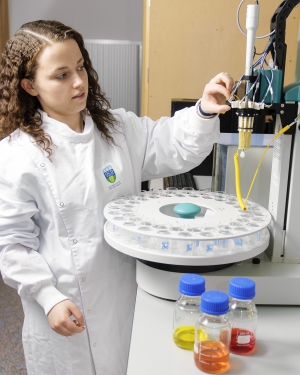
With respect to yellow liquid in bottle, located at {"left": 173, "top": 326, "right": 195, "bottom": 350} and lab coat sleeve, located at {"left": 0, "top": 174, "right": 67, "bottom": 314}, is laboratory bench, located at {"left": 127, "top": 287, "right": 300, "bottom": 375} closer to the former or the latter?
yellow liquid in bottle, located at {"left": 173, "top": 326, "right": 195, "bottom": 350}

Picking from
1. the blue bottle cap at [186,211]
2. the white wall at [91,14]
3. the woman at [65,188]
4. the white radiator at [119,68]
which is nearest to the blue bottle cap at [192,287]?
the blue bottle cap at [186,211]

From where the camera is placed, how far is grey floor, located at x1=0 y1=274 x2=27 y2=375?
171cm

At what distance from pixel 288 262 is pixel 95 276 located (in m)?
0.43

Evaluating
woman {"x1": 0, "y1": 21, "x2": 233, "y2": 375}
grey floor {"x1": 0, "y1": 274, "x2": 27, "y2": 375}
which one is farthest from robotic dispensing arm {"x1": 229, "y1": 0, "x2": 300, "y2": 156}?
grey floor {"x1": 0, "y1": 274, "x2": 27, "y2": 375}

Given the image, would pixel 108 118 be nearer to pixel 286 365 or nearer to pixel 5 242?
pixel 5 242

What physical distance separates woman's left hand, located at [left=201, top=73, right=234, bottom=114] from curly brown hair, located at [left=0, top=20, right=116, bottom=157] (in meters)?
0.27

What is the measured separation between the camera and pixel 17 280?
2.94 ft

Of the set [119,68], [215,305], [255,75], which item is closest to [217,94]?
[255,75]

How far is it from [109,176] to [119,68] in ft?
9.41

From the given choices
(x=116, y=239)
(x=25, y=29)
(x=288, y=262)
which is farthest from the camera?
(x=25, y=29)

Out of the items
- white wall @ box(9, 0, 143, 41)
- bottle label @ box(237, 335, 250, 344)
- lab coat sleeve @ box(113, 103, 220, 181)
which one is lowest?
bottle label @ box(237, 335, 250, 344)

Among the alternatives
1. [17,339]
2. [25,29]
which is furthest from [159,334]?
[17,339]

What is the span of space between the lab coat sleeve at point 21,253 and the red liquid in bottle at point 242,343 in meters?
0.39

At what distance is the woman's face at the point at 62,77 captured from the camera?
96 cm
